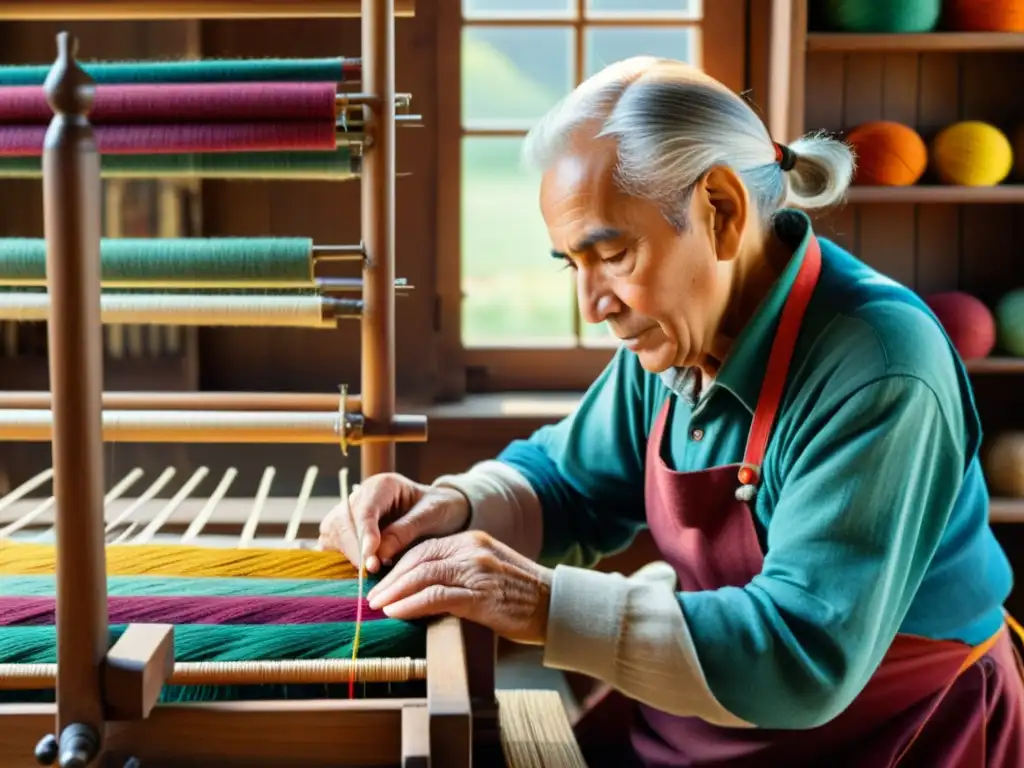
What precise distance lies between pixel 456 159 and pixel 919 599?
1432mm

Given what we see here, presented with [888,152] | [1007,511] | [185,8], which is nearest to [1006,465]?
[1007,511]

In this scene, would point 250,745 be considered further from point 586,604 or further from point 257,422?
point 257,422

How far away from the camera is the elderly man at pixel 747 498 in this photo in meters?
0.93

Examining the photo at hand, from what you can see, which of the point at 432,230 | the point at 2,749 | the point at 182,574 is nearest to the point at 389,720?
the point at 2,749

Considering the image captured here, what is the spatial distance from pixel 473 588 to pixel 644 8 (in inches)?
69.3

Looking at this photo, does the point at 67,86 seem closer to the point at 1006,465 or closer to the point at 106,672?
the point at 106,672

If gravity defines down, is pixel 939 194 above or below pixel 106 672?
above

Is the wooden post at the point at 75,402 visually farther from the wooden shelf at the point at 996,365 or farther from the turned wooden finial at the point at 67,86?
the wooden shelf at the point at 996,365

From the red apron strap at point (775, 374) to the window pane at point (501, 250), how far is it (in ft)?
3.84

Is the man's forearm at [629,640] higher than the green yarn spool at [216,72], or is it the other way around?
the green yarn spool at [216,72]

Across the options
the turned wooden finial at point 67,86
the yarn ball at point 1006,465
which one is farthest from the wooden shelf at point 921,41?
the turned wooden finial at point 67,86

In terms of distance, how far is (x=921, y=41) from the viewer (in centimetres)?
210

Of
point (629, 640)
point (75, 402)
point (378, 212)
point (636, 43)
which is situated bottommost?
point (629, 640)

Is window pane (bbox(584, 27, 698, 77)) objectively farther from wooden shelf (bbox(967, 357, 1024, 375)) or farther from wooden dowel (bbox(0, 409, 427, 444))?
wooden dowel (bbox(0, 409, 427, 444))
